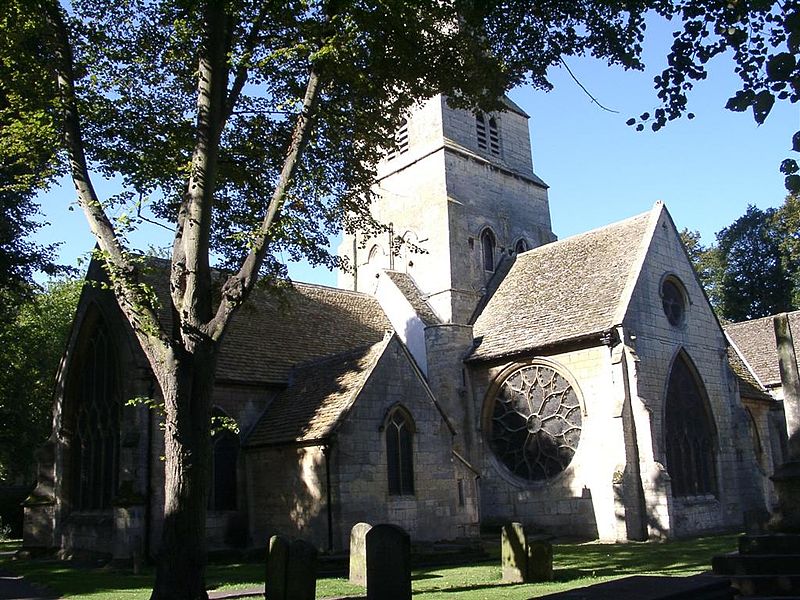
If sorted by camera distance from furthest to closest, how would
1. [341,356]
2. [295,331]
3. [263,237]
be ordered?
[295,331], [341,356], [263,237]

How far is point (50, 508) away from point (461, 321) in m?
15.4

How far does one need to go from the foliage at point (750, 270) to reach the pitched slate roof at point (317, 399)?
34.6 meters

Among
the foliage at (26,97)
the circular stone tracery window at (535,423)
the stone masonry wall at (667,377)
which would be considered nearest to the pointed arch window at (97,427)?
the foliage at (26,97)

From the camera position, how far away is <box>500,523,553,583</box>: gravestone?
1354 cm

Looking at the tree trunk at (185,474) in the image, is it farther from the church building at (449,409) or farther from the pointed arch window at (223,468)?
the pointed arch window at (223,468)

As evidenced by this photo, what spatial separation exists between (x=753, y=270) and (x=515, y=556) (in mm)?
42360

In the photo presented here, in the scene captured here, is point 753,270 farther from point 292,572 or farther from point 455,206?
point 292,572

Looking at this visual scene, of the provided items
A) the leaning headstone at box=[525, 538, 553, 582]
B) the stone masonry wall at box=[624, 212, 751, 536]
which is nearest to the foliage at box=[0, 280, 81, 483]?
the stone masonry wall at box=[624, 212, 751, 536]

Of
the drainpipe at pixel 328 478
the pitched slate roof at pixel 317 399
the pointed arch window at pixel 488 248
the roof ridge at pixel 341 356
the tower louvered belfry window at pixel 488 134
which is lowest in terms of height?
the drainpipe at pixel 328 478

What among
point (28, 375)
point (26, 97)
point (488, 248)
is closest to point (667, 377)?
point (488, 248)

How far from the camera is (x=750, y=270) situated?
49969 mm

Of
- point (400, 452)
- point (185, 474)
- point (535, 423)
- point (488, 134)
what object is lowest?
point (185, 474)

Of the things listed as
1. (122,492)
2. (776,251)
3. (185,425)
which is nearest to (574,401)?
(122,492)

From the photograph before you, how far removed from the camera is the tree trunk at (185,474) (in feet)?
32.6
